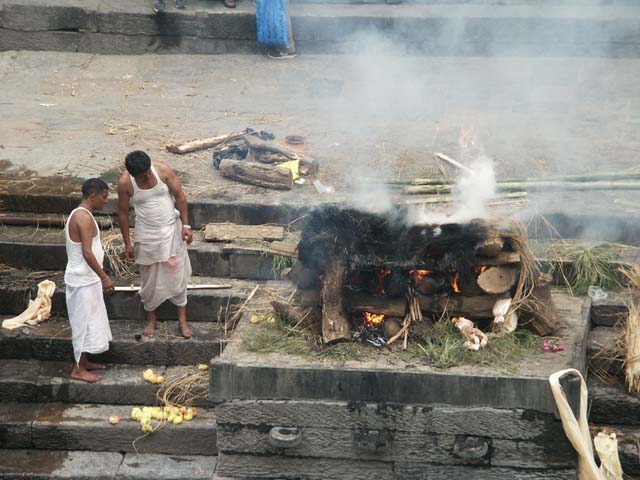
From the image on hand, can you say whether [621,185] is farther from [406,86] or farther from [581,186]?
[406,86]

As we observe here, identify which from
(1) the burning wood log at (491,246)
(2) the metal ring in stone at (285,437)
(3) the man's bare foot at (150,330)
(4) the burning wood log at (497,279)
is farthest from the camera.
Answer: (3) the man's bare foot at (150,330)

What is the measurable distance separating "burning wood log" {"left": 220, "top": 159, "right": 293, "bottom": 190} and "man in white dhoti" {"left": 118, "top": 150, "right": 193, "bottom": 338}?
1.40 m

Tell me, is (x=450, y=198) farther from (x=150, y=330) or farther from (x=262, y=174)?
(x=150, y=330)

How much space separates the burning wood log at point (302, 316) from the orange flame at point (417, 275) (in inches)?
26.3

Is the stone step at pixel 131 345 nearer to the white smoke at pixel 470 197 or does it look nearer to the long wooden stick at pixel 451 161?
the white smoke at pixel 470 197

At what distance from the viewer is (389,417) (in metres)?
5.98

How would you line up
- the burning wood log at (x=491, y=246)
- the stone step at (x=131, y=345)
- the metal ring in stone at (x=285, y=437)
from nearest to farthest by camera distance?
the metal ring in stone at (x=285, y=437), the burning wood log at (x=491, y=246), the stone step at (x=131, y=345)

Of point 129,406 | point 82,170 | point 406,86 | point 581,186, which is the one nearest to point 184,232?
point 129,406

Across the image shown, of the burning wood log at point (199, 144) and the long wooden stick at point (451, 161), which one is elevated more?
the long wooden stick at point (451, 161)

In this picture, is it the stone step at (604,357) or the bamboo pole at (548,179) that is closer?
the stone step at (604,357)

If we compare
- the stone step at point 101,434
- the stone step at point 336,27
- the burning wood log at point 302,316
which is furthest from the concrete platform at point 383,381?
the stone step at point 336,27

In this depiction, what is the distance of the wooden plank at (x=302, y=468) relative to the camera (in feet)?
20.3

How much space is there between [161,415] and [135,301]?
1081mm

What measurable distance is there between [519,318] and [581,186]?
245cm
